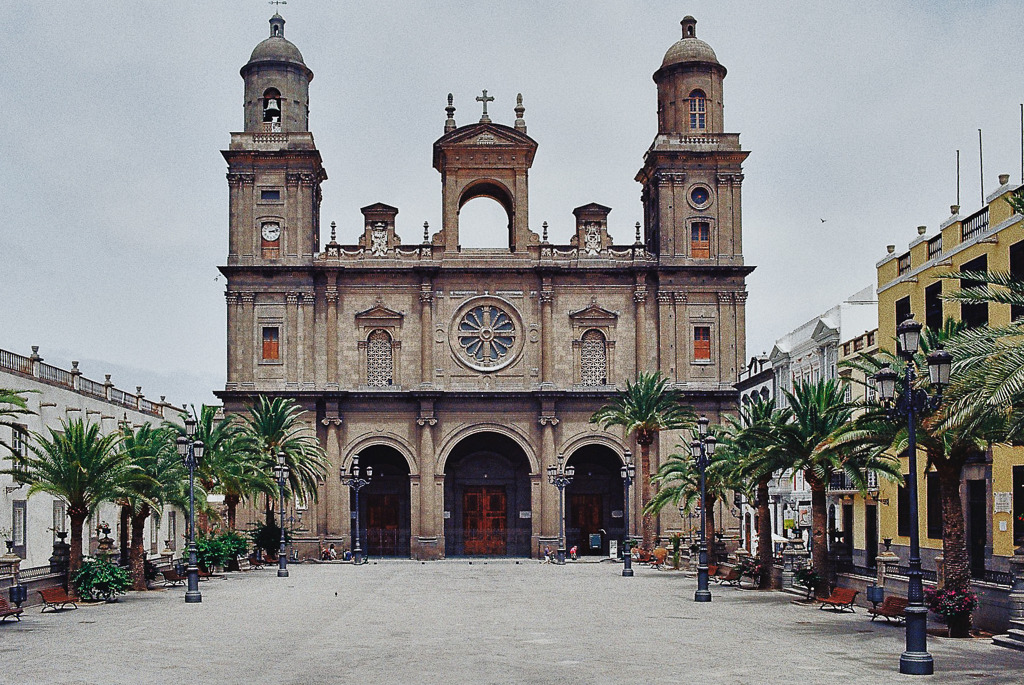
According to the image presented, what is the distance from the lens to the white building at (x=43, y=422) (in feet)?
157

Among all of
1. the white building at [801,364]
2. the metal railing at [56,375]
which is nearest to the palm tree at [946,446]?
the white building at [801,364]

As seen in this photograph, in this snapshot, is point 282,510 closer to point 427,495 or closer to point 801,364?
point 427,495

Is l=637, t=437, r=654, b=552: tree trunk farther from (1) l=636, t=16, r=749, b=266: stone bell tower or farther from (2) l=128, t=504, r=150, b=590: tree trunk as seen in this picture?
(2) l=128, t=504, r=150, b=590: tree trunk

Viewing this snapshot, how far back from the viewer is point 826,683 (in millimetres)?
19562

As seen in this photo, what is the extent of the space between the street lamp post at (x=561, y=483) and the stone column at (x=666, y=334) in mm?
7174

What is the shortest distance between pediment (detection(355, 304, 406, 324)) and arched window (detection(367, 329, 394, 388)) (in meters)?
0.74

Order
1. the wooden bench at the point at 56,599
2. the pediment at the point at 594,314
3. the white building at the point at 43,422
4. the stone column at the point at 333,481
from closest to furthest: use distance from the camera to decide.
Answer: the wooden bench at the point at 56,599 < the white building at the point at 43,422 < the stone column at the point at 333,481 < the pediment at the point at 594,314

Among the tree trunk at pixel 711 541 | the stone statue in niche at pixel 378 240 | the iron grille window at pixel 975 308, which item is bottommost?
the tree trunk at pixel 711 541

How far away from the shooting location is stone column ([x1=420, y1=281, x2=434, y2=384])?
218 feet

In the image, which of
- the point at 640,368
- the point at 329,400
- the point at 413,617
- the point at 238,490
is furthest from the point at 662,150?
the point at 413,617

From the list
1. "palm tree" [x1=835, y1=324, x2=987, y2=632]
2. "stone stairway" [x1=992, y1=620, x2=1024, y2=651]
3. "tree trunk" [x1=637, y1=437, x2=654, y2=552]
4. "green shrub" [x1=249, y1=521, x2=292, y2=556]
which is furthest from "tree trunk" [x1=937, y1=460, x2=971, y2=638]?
"green shrub" [x1=249, y1=521, x2=292, y2=556]

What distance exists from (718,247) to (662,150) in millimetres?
5827

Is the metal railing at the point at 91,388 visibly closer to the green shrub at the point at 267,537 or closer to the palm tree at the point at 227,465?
the palm tree at the point at 227,465

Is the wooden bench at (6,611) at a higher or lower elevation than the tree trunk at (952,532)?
lower
